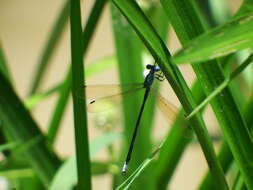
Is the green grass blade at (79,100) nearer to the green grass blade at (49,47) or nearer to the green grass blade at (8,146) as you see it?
the green grass blade at (8,146)

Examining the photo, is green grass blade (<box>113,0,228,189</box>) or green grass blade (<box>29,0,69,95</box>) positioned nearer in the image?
green grass blade (<box>113,0,228,189</box>)

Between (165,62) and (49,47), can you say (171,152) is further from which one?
(49,47)

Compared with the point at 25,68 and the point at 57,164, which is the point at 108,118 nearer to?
the point at 57,164

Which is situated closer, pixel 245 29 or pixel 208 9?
pixel 245 29

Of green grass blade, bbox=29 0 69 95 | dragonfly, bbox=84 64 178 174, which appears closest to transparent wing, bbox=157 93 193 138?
dragonfly, bbox=84 64 178 174

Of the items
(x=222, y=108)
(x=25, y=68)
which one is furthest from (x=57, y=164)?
(x=25, y=68)

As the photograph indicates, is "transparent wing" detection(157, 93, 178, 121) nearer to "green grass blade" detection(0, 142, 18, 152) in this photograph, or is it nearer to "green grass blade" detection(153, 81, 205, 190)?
"green grass blade" detection(153, 81, 205, 190)

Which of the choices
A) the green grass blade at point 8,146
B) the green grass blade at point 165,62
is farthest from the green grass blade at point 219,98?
the green grass blade at point 8,146
